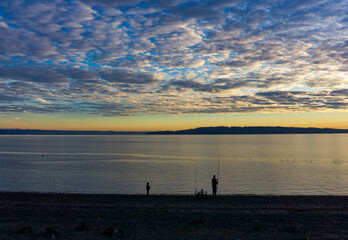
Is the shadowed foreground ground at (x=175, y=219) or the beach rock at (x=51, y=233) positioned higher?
the beach rock at (x=51, y=233)

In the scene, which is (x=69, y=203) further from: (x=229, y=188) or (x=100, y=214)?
(x=229, y=188)

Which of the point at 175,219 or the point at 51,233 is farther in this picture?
the point at 175,219

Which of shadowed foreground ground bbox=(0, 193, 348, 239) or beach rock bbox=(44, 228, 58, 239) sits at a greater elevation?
beach rock bbox=(44, 228, 58, 239)

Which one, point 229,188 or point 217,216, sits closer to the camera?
point 217,216

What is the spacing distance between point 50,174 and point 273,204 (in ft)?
130

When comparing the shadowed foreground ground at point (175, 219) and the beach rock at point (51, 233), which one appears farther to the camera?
the shadowed foreground ground at point (175, 219)

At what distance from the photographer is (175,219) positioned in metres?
17.7

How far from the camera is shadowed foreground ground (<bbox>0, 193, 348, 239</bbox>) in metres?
14.1

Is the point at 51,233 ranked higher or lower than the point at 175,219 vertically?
higher

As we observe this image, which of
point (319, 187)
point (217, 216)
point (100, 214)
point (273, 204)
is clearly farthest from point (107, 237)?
point (319, 187)

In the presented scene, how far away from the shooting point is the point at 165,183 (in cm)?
4184

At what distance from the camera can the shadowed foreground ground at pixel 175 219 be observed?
14062 millimetres

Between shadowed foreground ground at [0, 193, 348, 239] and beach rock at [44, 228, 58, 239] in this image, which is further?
shadowed foreground ground at [0, 193, 348, 239]

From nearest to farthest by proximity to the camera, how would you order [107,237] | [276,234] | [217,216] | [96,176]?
[107,237], [276,234], [217,216], [96,176]
